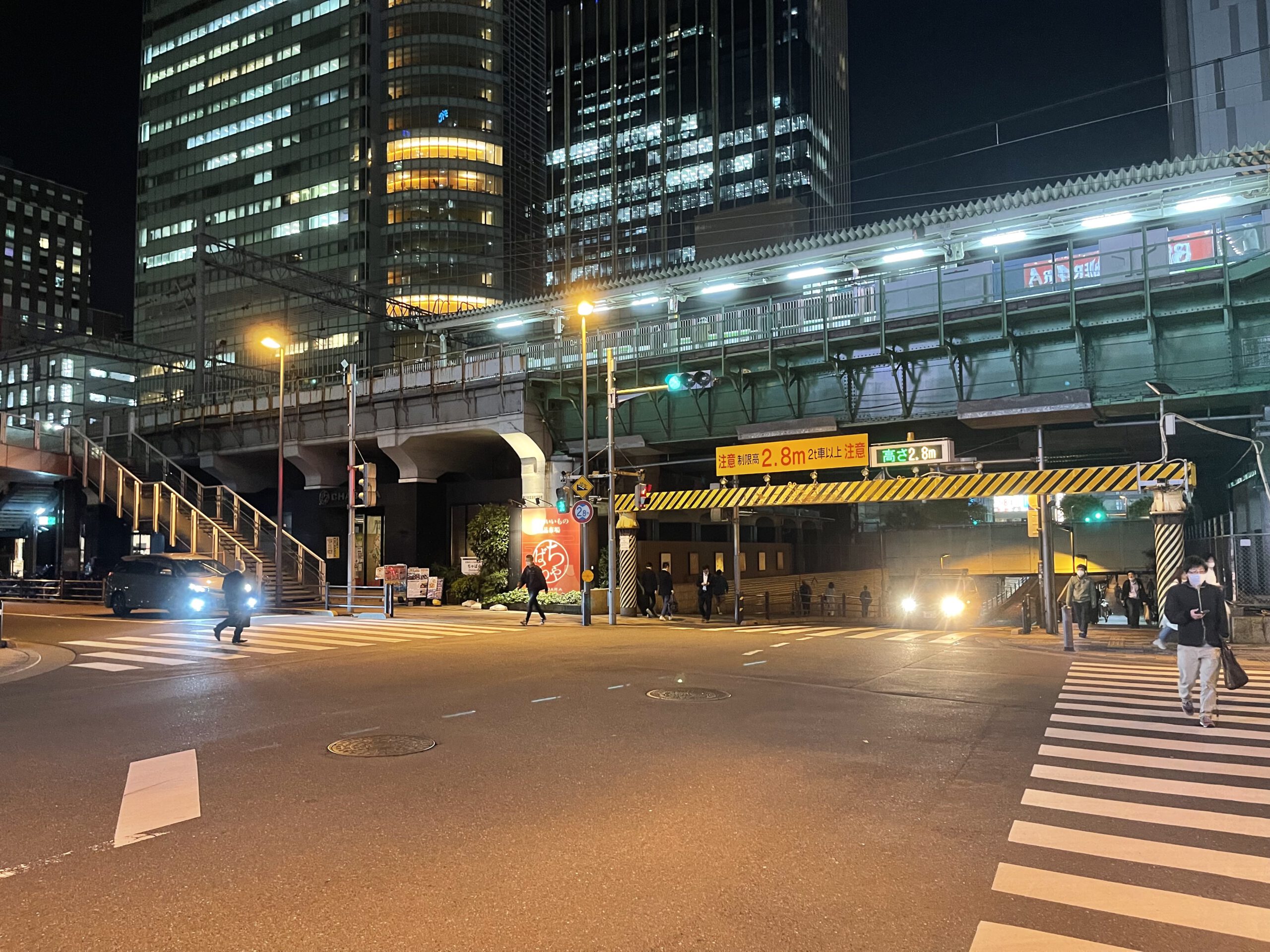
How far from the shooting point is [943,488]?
77.3 feet

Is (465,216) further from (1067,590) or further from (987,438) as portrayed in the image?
(1067,590)

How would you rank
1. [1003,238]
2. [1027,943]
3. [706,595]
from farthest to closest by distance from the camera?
[706,595] < [1003,238] < [1027,943]

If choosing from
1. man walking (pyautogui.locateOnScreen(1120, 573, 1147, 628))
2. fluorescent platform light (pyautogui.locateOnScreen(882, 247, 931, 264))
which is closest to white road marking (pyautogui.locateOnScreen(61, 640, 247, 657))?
fluorescent platform light (pyautogui.locateOnScreen(882, 247, 931, 264))

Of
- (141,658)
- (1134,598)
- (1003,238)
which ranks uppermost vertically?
(1003,238)

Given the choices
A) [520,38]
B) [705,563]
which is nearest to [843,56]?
[520,38]

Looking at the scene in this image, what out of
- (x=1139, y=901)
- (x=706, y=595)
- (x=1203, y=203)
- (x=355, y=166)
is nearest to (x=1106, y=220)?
(x=1203, y=203)

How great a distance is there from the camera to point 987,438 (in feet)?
94.3

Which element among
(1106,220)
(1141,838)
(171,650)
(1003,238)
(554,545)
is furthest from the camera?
(554,545)

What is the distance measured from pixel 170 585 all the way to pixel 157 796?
69.3 ft

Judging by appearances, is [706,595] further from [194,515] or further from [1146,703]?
[194,515]

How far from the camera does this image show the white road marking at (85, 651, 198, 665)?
14.9 metres

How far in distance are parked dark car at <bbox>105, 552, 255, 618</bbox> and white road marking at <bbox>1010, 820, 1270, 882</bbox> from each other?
2374 cm

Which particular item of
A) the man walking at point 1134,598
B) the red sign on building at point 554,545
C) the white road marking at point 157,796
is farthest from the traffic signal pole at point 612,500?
the white road marking at point 157,796

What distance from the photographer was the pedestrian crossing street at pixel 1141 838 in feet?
14.3
